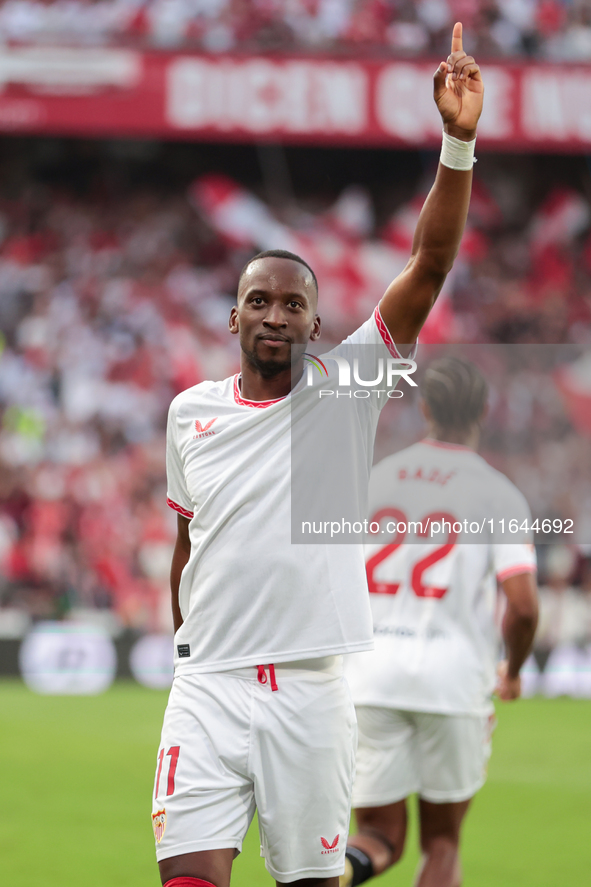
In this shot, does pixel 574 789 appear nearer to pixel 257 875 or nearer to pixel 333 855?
pixel 257 875

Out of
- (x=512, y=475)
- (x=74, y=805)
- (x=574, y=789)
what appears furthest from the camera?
(x=512, y=475)

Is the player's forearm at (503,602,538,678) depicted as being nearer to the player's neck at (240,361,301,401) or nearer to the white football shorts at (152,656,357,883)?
the white football shorts at (152,656,357,883)

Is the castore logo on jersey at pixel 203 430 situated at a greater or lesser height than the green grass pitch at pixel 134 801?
greater

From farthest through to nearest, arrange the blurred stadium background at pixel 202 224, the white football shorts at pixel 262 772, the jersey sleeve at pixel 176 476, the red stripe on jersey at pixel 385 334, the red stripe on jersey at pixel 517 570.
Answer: the blurred stadium background at pixel 202 224 → the red stripe on jersey at pixel 517 570 → the jersey sleeve at pixel 176 476 → the red stripe on jersey at pixel 385 334 → the white football shorts at pixel 262 772

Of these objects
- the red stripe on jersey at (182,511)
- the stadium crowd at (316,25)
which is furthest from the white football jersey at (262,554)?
the stadium crowd at (316,25)

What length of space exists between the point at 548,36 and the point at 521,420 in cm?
622

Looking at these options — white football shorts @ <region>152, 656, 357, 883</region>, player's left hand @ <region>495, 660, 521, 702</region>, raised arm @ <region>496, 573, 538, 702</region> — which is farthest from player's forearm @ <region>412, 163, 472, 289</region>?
player's left hand @ <region>495, 660, 521, 702</region>

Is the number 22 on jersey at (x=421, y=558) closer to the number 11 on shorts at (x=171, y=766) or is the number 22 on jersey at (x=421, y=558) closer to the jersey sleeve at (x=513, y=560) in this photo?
the jersey sleeve at (x=513, y=560)

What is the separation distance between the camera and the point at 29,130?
17.3 metres

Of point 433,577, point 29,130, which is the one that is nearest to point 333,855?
point 433,577

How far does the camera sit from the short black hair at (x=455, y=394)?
4.14 m

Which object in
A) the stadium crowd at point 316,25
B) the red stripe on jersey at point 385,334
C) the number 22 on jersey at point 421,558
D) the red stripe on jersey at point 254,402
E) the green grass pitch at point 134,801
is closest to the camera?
the red stripe on jersey at point 385,334

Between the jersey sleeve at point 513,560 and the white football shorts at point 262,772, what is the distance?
1.25m

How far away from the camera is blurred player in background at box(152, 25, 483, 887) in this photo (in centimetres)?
288
